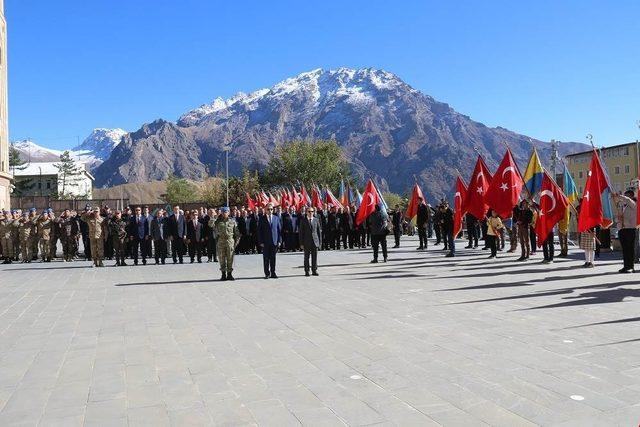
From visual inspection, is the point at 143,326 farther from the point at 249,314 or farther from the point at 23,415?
the point at 23,415

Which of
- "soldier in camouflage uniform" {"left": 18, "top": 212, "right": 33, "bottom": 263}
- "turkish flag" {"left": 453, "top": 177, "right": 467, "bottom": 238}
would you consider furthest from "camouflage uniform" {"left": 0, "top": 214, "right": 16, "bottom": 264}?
"turkish flag" {"left": 453, "top": 177, "right": 467, "bottom": 238}

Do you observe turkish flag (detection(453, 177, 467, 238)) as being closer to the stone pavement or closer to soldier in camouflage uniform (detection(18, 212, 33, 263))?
the stone pavement

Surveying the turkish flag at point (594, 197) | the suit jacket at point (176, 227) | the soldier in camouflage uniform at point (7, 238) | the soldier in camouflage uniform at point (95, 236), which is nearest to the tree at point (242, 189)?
the soldier in camouflage uniform at point (7, 238)

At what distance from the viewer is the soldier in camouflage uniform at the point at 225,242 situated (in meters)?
14.7

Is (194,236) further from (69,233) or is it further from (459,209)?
(459,209)

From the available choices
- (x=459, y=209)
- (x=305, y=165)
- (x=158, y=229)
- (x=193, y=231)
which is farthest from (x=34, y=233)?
(x=305, y=165)

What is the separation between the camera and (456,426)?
4418mm

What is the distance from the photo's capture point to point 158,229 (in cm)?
2033

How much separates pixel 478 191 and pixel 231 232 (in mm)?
8042

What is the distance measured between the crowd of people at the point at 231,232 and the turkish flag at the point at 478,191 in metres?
0.85

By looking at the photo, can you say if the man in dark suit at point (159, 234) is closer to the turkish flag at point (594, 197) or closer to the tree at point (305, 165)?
the turkish flag at point (594, 197)

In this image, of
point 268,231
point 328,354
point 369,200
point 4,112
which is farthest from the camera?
point 4,112

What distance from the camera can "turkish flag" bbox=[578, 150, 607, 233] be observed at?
14.4 m

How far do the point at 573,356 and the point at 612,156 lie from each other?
340 ft
